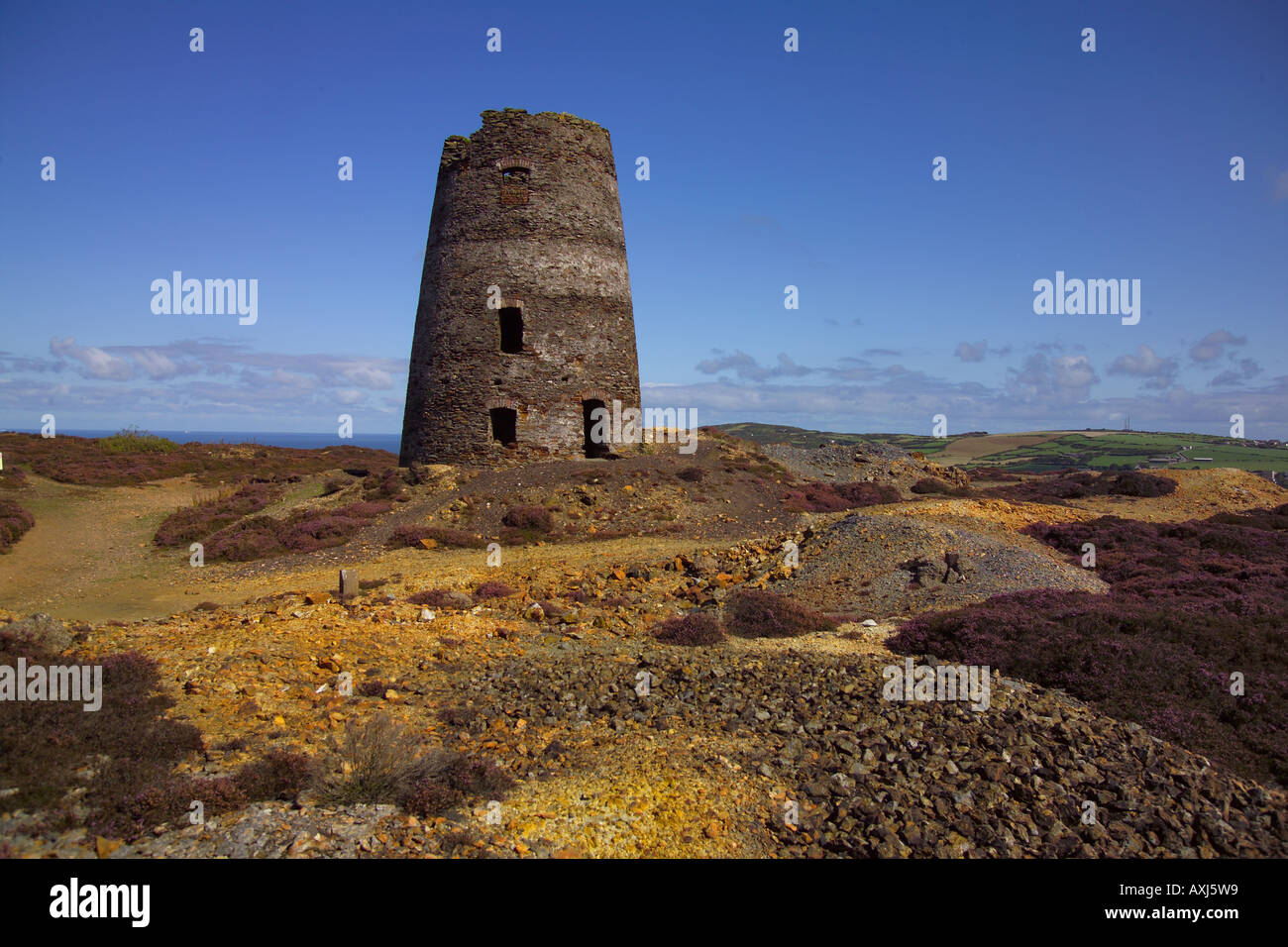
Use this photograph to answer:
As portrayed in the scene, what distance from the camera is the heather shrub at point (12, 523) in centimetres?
2005

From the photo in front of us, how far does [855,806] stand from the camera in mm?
6969

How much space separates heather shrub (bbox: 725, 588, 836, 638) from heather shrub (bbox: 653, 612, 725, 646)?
472mm

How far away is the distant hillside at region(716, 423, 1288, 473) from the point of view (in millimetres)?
64000

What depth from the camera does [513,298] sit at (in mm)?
26438

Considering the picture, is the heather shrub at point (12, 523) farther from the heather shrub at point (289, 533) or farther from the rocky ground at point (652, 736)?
the rocky ground at point (652, 736)

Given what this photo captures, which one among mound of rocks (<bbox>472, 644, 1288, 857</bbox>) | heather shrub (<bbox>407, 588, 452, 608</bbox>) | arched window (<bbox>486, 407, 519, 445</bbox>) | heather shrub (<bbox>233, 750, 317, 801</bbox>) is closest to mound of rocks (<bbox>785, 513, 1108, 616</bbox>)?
mound of rocks (<bbox>472, 644, 1288, 857</bbox>)

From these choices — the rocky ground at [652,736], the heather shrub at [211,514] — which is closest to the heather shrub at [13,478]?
the heather shrub at [211,514]

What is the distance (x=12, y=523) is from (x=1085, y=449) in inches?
3625

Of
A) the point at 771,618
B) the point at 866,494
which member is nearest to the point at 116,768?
the point at 771,618

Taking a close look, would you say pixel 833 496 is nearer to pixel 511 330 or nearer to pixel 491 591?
pixel 511 330

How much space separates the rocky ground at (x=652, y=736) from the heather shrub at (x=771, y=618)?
0.40 m
